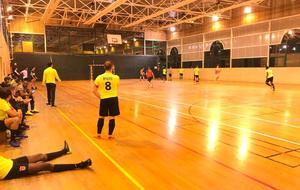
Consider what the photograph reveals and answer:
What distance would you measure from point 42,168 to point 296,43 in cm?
2202

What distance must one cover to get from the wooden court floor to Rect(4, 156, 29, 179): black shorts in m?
0.10

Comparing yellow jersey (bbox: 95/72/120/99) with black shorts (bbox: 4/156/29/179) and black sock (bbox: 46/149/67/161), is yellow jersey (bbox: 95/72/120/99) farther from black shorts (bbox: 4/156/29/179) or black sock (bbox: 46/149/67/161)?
black shorts (bbox: 4/156/29/179)

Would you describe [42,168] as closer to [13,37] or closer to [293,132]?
[293,132]

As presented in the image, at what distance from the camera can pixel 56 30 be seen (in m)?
30.0

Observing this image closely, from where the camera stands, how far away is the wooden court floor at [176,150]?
370cm

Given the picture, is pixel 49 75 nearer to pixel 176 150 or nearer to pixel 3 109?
pixel 3 109

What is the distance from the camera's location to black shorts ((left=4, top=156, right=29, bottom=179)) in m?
3.70

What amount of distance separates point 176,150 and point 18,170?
105 inches

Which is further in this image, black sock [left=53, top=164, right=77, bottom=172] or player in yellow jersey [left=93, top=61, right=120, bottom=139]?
player in yellow jersey [left=93, top=61, right=120, bottom=139]

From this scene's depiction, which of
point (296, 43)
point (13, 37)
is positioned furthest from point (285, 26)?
point (13, 37)

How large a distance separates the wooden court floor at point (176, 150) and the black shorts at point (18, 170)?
0.31ft

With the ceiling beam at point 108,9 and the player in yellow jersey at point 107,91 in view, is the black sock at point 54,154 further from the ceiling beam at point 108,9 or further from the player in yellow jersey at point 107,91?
the ceiling beam at point 108,9

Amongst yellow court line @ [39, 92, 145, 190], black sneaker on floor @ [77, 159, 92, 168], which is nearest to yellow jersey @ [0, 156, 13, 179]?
black sneaker on floor @ [77, 159, 92, 168]

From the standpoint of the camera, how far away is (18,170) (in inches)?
147
